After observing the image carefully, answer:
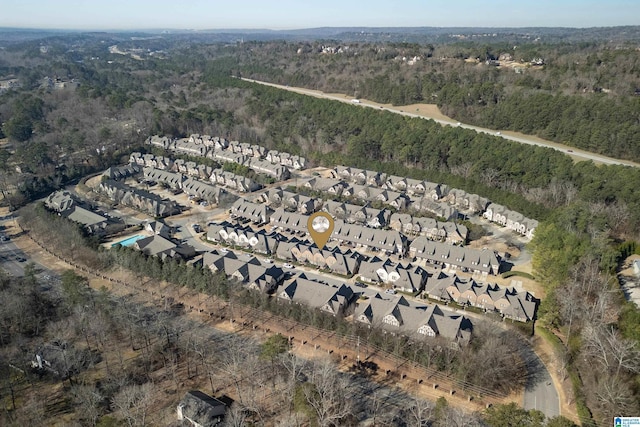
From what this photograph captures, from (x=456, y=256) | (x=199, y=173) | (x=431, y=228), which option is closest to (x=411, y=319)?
(x=456, y=256)

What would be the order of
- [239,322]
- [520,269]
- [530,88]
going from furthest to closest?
1. [530,88]
2. [520,269]
3. [239,322]

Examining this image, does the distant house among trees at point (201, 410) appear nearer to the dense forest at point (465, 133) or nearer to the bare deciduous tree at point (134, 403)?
the bare deciduous tree at point (134, 403)

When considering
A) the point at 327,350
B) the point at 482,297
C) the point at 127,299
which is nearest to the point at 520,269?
the point at 482,297

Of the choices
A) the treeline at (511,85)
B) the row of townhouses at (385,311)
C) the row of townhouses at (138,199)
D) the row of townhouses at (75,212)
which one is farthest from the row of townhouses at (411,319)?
the treeline at (511,85)

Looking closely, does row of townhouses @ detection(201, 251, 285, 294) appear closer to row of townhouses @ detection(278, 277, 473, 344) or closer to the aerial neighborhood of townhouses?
the aerial neighborhood of townhouses

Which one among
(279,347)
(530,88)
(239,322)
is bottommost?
(239,322)

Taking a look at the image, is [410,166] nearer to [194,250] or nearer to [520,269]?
[520,269]

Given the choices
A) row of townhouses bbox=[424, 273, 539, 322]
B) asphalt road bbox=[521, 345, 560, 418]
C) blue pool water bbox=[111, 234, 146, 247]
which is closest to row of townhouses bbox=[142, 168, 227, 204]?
blue pool water bbox=[111, 234, 146, 247]
